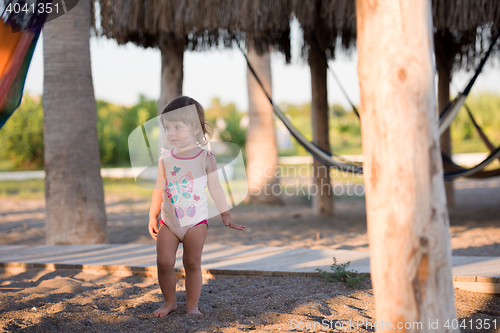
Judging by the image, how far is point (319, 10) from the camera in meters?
5.15

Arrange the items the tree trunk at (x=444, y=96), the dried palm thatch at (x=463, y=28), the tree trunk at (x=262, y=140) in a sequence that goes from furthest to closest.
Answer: the tree trunk at (x=262, y=140) < the tree trunk at (x=444, y=96) < the dried palm thatch at (x=463, y=28)

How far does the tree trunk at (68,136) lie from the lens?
368 cm

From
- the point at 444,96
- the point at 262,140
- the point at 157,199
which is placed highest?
the point at 444,96

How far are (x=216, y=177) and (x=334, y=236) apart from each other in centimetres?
269

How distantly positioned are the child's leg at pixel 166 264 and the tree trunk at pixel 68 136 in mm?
1914

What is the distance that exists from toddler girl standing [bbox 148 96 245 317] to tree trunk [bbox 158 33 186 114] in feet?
9.10

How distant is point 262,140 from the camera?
764 cm

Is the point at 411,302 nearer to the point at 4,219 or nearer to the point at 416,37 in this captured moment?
the point at 416,37

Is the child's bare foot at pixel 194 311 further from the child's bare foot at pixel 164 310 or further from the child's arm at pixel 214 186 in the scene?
the child's arm at pixel 214 186

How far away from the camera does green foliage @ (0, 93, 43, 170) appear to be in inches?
653

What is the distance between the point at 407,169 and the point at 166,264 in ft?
3.98

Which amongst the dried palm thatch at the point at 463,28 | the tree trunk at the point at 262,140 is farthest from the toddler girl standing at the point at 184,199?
the tree trunk at the point at 262,140

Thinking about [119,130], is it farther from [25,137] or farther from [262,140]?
[262,140]

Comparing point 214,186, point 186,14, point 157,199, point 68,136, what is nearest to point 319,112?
point 186,14
